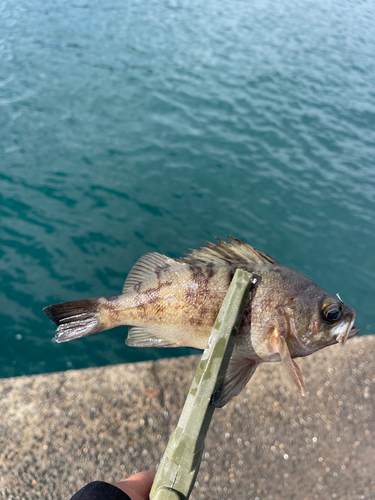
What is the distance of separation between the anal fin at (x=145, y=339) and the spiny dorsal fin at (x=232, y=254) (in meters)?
0.48

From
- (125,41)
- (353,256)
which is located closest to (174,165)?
(353,256)

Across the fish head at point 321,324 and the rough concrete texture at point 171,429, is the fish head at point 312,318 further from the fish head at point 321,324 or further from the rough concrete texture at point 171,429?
the rough concrete texture at point 171,429

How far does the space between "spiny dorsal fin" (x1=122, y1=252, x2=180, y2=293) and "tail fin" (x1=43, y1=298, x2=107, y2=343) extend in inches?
9.2

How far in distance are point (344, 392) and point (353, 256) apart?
324cm

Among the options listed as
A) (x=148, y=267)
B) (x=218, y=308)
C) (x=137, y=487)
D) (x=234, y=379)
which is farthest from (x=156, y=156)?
(x=137, y=487)

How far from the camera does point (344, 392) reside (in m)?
3.35

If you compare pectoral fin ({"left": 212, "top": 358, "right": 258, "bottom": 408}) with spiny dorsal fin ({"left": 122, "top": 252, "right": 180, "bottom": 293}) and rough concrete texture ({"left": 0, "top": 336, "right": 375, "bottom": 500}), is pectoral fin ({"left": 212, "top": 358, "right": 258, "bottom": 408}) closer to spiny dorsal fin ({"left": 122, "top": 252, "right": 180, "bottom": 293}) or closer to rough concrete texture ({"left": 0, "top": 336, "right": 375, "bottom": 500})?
spiny dorsal fin ({"left": 122, "top": 252, "right": 180, "bottom": 293})

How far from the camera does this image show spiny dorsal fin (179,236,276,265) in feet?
7.13

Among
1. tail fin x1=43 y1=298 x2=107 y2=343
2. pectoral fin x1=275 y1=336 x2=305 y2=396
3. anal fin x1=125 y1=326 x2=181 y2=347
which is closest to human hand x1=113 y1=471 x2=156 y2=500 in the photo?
anal fin x1=125 y1=326 x2=181 y2=347

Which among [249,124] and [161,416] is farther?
[249,124]

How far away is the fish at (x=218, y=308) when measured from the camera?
197cm

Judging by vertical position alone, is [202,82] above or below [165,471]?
below

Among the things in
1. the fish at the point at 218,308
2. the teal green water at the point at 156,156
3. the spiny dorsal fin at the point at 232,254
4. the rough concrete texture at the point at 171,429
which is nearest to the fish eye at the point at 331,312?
the fish at the point at 218,308

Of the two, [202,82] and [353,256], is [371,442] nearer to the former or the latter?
[353,256]
